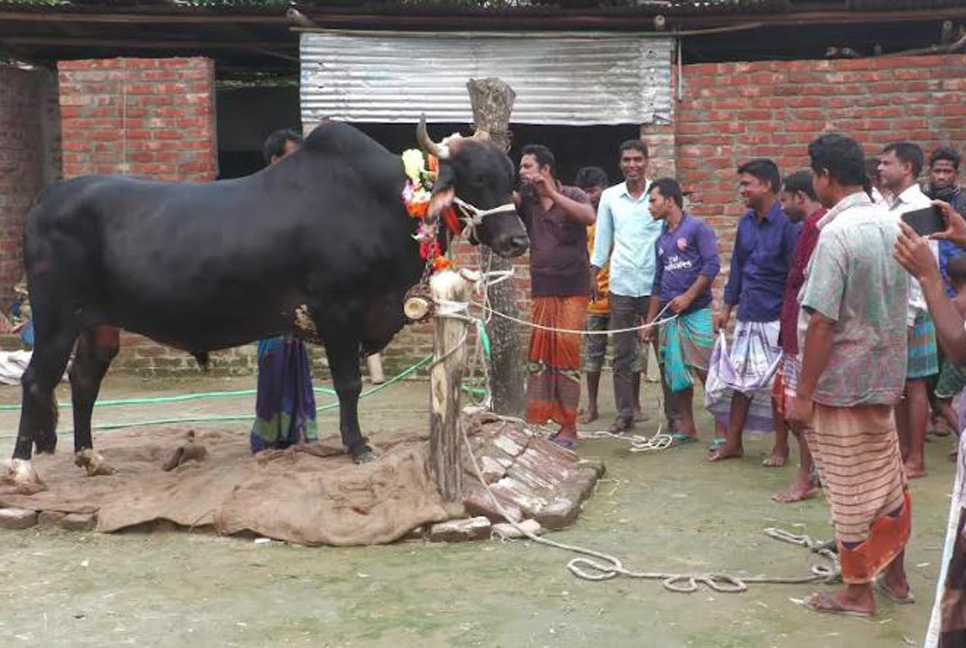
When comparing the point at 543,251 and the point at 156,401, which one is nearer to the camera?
the point at 543,251

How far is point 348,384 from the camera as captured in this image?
603cm

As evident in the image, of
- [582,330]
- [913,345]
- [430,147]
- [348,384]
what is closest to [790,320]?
[913,345]

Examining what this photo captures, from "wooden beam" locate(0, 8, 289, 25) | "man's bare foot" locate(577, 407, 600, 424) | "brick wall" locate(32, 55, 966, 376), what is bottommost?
"man's bare foot" locate(577, 407, 600, 424)

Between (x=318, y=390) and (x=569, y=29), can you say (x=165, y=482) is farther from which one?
(x=569, y=29)

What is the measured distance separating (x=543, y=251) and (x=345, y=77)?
3.61 meters

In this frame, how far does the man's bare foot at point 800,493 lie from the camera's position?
5848 millimetres

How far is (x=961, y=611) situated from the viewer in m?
2.97

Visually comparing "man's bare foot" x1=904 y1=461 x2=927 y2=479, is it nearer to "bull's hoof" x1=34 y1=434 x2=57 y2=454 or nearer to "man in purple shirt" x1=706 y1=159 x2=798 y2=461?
"man in purple shirt" x1=706 y1=159 x2=798 y2=461

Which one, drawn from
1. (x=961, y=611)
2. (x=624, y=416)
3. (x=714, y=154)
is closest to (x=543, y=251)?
(x=624, y=416)

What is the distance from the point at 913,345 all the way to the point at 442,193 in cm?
290

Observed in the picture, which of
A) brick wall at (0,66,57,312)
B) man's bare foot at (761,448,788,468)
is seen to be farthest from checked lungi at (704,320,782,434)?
brick wall at (0,66,57,312)

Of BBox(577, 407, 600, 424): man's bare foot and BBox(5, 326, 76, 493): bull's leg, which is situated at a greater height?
BBox(5, 326, 76, 493): bull's leg

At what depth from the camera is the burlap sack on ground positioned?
5.23m

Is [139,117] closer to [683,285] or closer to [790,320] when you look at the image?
[683,285]
